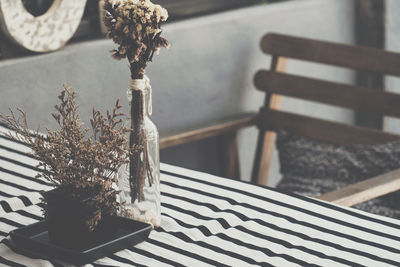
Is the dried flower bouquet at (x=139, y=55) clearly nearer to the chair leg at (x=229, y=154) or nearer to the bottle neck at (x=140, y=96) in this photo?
the bottle neck at (x=140, y=96)

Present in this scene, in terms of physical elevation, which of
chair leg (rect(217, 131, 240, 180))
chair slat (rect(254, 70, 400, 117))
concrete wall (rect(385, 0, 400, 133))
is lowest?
chair leg (rect(217, 131, 240, 180))

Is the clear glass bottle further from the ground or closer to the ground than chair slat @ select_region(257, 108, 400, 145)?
further from the ground

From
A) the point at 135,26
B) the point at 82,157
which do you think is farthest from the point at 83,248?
the point at 135,26

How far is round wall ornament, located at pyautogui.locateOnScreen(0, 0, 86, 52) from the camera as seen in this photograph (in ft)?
7.55

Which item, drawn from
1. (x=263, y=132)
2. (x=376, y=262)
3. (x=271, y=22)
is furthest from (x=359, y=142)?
(x=376, y=262)

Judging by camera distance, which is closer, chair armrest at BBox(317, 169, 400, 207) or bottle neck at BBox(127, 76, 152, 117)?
bottle neck at BBox(127, 76, 152, 117)

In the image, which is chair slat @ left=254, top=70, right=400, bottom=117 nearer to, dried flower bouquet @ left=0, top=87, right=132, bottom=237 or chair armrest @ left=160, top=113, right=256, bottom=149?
chair armrest @ left=160, top=113, right=256, bottom=149

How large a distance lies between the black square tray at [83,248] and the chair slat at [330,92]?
1.61 metres

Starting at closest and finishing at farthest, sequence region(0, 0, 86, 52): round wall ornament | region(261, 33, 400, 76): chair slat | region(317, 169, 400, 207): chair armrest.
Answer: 1. region(317, 169, 400, 207): chair armrest
2. region(0, 0, 86, 52): round wall ornament
3. region(261, 33, 400, 76): chair slat

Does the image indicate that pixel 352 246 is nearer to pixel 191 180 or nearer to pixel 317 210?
pixel 317 210

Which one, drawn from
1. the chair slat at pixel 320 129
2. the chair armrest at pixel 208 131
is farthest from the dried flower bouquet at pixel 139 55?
the chair slat at pixel 320 129

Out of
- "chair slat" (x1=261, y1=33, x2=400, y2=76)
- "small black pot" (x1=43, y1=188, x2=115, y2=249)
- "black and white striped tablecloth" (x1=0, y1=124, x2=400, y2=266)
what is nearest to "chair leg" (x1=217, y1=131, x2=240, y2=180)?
"chair slat" (x1=261, y1=33, x2=400, y2=76)

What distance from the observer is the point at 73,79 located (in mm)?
2545

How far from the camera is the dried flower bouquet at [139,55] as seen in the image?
129cm
